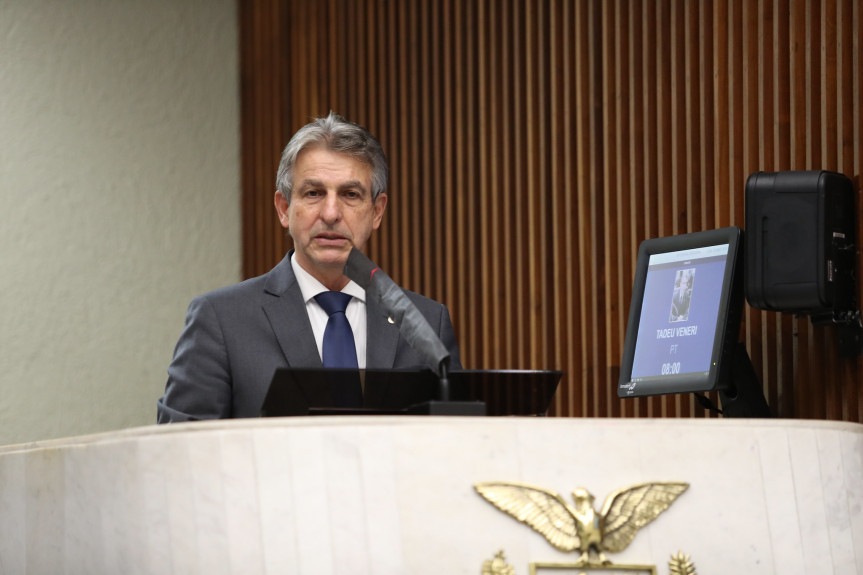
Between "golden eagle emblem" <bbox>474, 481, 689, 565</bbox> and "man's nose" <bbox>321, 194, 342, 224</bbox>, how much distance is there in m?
1.37

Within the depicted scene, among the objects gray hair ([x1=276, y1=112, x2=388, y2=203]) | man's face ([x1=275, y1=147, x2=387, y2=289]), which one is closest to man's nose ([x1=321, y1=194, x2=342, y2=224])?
man's face ([x1=275, y1=147, x2=387, y2=289])

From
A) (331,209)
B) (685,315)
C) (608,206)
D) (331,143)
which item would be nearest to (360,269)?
(331,209)

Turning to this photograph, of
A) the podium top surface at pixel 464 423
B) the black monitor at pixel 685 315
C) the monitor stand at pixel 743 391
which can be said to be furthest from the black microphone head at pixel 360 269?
the monitor stand at pixel 743 391

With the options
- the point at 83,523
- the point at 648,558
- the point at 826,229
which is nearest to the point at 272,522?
the point at 83,523

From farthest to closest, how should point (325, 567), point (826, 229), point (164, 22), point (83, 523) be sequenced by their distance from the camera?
point (164, 22) < point (826, 229) < point (83, 523) < point (325, 567)

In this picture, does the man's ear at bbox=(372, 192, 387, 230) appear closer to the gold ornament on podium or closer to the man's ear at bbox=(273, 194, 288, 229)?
the man's ear at bbox=(273, 194, 288, 229)

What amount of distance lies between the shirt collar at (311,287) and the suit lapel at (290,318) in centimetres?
2

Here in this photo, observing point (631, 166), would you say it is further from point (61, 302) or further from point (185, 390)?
point (61, 302)

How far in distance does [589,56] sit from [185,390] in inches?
90.7

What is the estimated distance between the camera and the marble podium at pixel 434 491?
1.85 m

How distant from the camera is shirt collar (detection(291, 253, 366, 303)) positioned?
312 centimetres

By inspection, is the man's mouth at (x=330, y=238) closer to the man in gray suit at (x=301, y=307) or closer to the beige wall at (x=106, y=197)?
the man in gray suit at (x=301, y=307)

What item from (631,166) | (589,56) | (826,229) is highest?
(589,56)

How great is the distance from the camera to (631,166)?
4.27 meters
